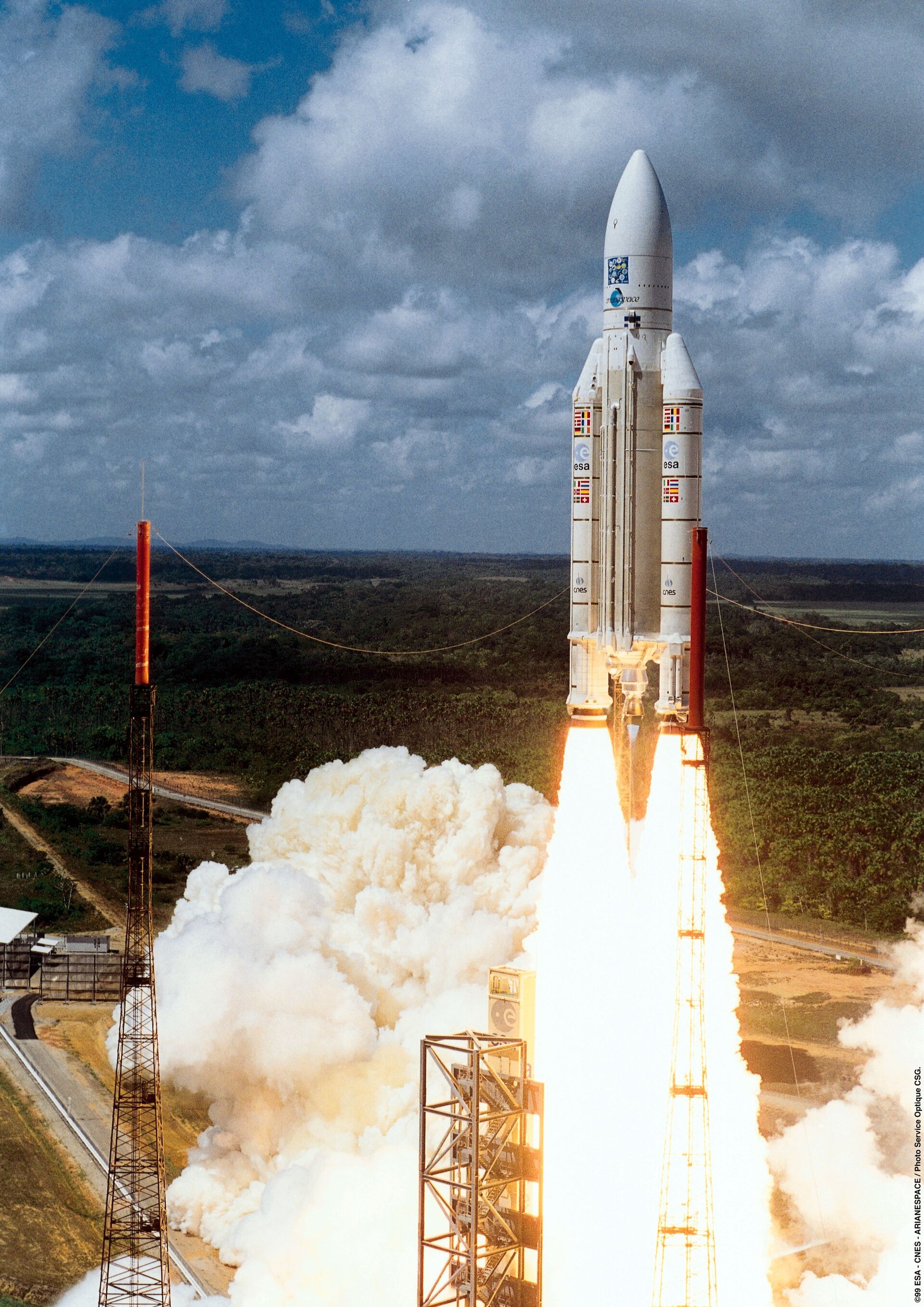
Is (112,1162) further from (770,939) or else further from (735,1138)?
(770,939)

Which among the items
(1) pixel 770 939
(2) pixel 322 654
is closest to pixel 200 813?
(1) pixel 770 939

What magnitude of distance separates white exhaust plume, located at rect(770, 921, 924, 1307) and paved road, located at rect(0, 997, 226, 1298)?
11.0 meters

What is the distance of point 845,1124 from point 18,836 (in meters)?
47.0

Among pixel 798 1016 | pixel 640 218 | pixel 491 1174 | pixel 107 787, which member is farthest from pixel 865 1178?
pixel 107 787

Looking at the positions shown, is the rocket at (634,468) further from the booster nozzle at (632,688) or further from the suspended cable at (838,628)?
the suspended cable at (838,628)

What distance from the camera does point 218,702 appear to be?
304 feet

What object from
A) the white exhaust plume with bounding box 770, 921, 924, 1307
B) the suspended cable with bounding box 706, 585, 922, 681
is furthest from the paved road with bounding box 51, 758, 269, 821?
the white exhaust plume with bounding box 770, 921, 924, 1307

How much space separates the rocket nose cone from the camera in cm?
2555

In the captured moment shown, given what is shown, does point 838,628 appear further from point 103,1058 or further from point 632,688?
point 632,688

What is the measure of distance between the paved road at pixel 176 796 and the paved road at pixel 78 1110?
28.0 meters

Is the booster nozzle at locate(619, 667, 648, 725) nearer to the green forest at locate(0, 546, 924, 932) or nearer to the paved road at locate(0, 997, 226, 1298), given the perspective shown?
the paved road at locate(0, 997, 226, 1298)

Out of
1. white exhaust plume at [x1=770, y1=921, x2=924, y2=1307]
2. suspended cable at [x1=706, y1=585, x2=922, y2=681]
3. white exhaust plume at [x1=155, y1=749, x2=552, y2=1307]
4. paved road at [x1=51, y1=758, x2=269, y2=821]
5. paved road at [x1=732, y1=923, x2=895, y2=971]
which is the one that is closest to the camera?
white exhaust plume at [x1=770, y1=921, x2=924, y2=1307]

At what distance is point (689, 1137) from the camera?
20.8 m

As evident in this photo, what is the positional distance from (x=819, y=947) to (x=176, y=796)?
36064 mm
